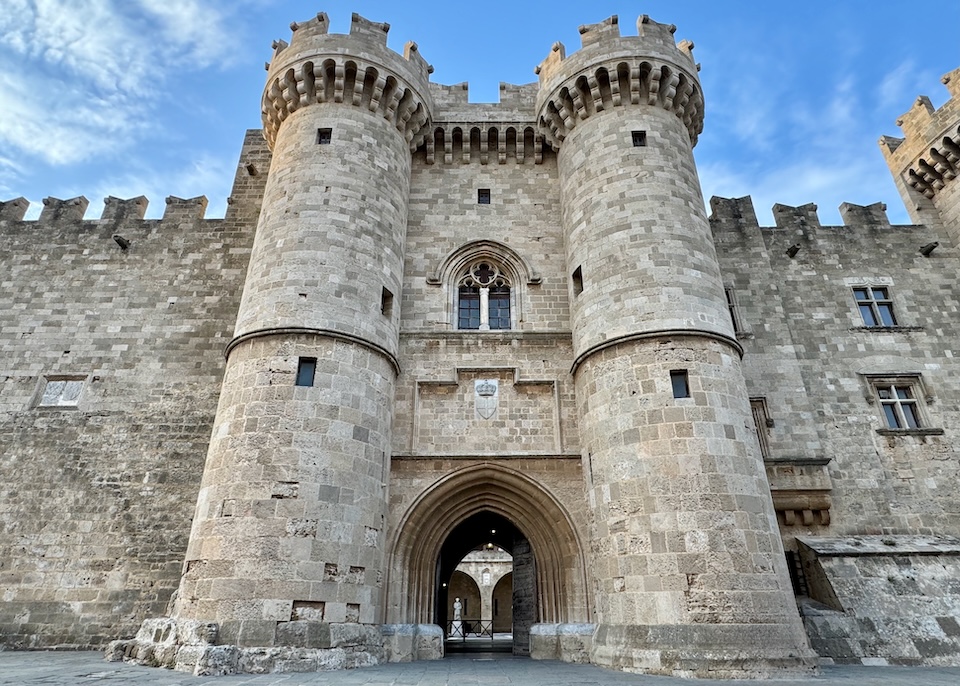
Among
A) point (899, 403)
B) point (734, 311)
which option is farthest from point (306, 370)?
point (899, 403)

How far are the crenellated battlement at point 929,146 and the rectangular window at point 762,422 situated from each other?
352 inches

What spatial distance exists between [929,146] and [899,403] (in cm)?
755

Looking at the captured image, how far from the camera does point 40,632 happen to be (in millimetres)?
10336

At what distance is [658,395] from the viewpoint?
30.2 feet

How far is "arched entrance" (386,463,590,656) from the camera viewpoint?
9711mm

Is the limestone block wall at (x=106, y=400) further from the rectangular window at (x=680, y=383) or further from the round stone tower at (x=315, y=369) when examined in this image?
the rectangular window at (x=680, y=383)

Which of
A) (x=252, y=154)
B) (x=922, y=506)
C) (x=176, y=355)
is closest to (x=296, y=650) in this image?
(x=176, y=355)

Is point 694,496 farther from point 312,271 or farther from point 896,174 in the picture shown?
point 896,174

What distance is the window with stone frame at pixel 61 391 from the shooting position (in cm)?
1236

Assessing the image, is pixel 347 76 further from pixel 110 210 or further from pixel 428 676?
pixel 428 676

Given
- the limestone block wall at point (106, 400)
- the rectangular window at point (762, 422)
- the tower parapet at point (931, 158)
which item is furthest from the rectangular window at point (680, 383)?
the tower parapet at point (931, 158)

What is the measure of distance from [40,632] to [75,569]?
1.09m

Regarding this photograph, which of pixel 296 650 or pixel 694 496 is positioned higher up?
pixel 694 496

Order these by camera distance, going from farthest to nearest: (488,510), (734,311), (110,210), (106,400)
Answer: (110,210)
(734,311)
(106,400)
(488,510)
